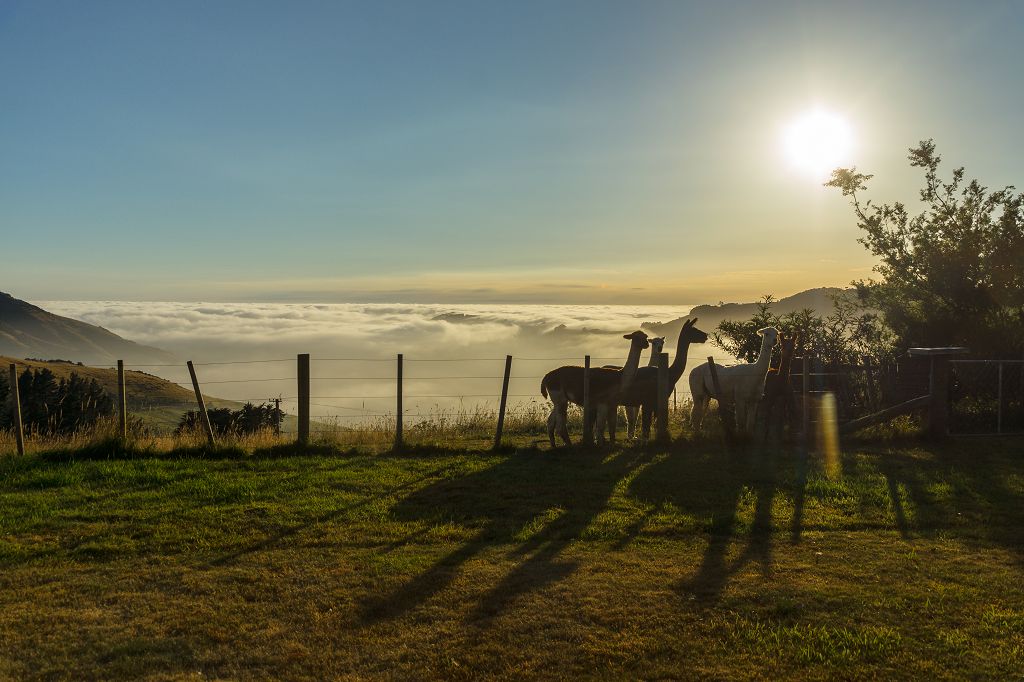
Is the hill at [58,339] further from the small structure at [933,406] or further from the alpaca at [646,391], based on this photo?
the small structure at [933,406]

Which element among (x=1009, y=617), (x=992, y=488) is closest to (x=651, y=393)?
(x=992, y=488)

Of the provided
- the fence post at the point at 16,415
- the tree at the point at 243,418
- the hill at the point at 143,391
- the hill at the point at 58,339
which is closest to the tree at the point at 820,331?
the tree at the point at 243,418

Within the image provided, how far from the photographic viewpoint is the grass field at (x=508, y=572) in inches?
215

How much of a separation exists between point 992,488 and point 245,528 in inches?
458

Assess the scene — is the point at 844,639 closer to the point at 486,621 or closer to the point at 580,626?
the point at 580,626

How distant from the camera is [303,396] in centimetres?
1524

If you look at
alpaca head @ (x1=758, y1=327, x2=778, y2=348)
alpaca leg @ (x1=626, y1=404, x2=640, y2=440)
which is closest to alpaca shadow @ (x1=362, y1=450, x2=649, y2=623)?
alpaca leg @ (x1=626, y1=404, x2=640, y2=440)

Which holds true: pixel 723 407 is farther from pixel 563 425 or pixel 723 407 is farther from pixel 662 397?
pixel 563 425

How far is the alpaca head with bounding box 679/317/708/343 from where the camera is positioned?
16.8 meters

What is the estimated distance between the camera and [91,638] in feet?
19.1

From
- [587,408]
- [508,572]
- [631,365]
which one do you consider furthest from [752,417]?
[508,572]

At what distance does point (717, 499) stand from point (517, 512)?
10.3 ft

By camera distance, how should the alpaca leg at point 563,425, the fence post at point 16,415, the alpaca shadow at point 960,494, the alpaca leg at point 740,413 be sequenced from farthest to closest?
the alpaca leg at point 740,413 < the alpaca leg at point 563,425 < the fence post at point 16,415 < the alpaca shadow at point 960,494

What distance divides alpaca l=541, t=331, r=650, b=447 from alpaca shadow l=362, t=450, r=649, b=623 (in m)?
1.19
